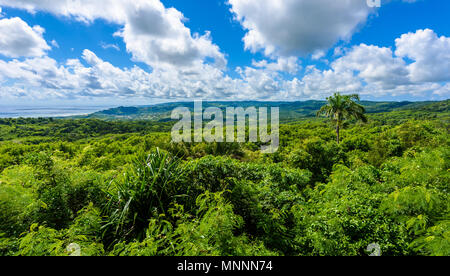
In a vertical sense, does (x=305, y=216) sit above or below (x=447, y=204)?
below

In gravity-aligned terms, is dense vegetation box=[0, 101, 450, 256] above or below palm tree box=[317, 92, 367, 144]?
below

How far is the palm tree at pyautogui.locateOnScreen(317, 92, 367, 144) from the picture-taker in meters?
18.0

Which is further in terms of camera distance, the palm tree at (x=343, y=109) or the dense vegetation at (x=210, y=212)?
the palm tree at (x=343, y=109)

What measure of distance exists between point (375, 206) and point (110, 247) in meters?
4.73

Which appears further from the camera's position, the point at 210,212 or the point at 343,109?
the point at 343,109

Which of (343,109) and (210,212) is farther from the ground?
(343,109)

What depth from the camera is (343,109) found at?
18422mm

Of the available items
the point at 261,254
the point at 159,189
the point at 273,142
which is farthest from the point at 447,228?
the point at 273,142

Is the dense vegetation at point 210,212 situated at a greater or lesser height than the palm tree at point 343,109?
lesser

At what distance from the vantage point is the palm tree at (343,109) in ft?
59.2

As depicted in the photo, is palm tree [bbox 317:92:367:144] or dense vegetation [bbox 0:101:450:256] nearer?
dense vegetation [bbox 0:101:450:256]
